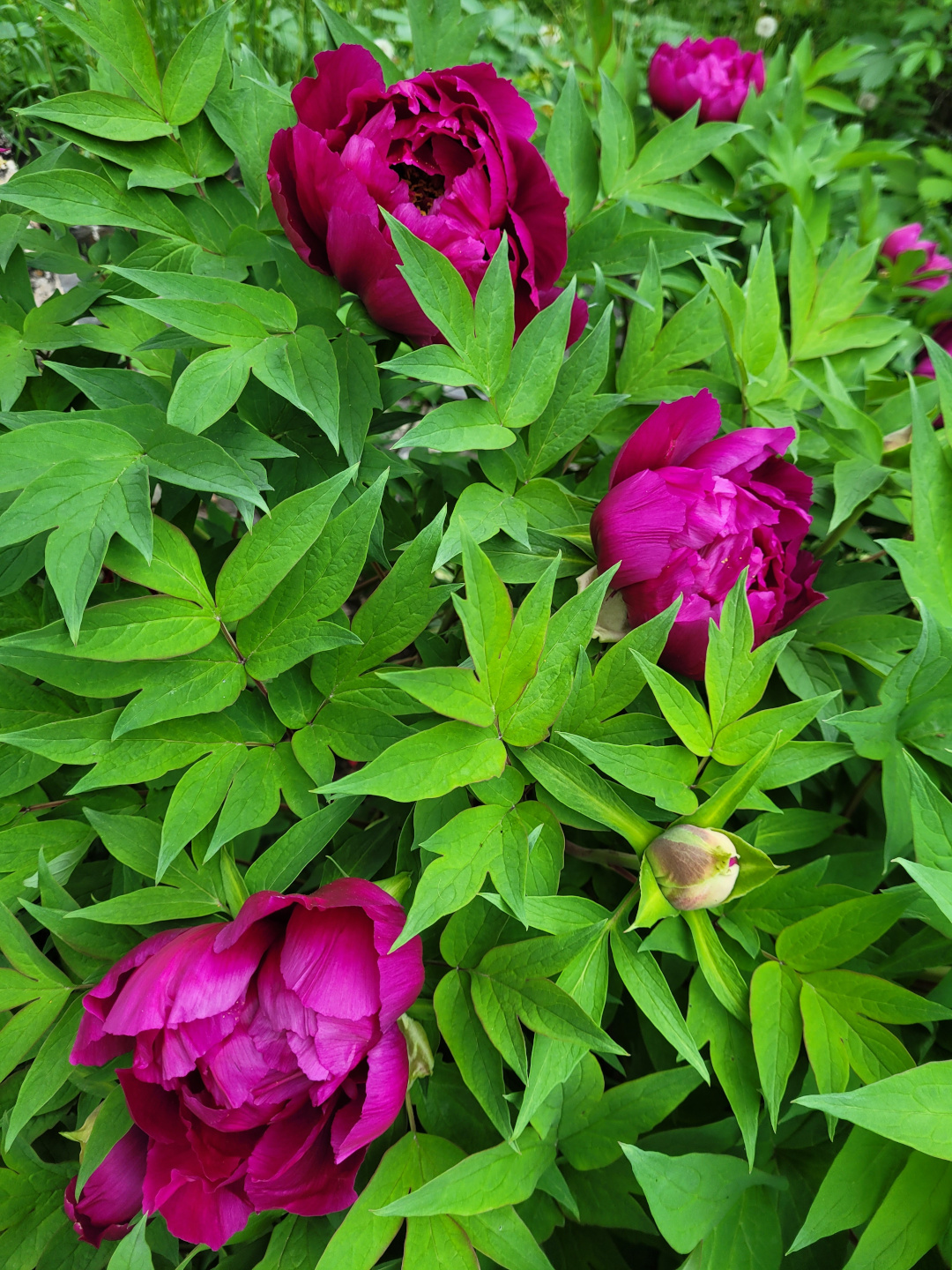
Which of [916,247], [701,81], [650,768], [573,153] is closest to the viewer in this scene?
[650,768]

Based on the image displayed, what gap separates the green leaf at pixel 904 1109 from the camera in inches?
17.6

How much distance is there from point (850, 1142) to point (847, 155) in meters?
1.26

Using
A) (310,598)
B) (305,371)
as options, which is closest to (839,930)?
(310,598)

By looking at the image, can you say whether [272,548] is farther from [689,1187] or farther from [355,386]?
[689,1187]

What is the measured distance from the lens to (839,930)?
22.5 inches

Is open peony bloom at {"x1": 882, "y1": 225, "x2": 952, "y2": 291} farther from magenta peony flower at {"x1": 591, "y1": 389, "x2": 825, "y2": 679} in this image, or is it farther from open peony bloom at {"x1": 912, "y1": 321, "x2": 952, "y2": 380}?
magenta peony flower at {"x1": 591, "y1": 389, "x2": 825, "y2": 679}

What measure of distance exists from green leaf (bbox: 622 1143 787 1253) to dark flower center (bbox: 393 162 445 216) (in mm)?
681

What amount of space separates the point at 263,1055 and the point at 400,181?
623 mm

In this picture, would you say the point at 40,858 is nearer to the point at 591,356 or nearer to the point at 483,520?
the point at 483,520

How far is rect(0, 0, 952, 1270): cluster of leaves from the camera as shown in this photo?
1.77ft

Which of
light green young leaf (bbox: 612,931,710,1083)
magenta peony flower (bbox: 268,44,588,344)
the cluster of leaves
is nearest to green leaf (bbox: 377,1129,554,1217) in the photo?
the cluster of leaves

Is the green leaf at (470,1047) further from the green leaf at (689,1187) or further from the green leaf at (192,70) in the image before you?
the green leaf at (192,70)

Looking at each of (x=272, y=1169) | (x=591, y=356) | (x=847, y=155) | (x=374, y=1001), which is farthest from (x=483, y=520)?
(x=847, y=155)

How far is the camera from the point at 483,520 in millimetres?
631
